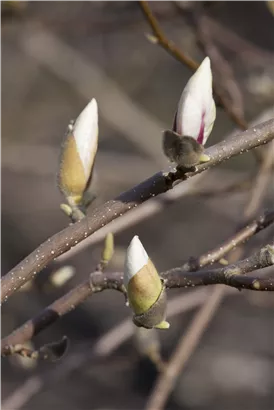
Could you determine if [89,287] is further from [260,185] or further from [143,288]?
[260,185]

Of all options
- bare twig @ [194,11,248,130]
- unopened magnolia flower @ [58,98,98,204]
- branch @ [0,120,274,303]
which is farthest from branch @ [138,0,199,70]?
branch @ [0,120,274,303]

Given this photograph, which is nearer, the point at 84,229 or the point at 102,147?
the point at 84,229

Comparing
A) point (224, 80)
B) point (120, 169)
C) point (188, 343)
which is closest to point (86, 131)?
point (188, 343)

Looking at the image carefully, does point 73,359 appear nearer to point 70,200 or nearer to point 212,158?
point 70,200

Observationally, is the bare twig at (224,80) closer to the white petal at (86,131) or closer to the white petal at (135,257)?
the white petal at (86,131)

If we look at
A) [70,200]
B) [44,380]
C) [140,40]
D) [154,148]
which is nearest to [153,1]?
[154,148]
